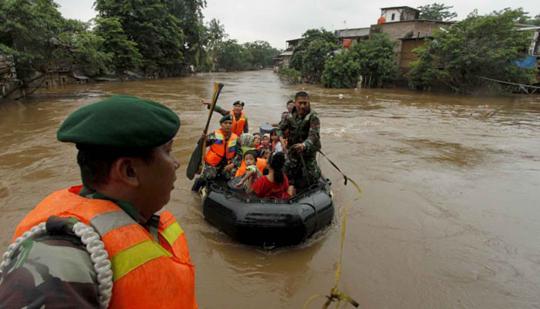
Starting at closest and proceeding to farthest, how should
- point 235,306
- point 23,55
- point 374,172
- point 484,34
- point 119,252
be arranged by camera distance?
point 119,252, point 235,306, point 374,172, point 23,55, point 484,34

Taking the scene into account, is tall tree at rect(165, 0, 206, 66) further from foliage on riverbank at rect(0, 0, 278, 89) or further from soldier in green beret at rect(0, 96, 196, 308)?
soldier in green beret at rect(0, 96, 196, 308)

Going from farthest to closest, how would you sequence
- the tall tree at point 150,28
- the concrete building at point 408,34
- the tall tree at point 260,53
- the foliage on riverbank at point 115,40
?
the tall tree at point 260,53, the tall tree at point 150,28, the concrete building at point 408,34, the foliage on riverbank at point 115,40

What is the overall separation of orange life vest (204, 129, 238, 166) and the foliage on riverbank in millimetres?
12719

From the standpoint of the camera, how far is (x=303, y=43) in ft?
115

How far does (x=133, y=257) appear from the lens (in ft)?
2.49

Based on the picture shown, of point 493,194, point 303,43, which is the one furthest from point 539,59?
point 493,194

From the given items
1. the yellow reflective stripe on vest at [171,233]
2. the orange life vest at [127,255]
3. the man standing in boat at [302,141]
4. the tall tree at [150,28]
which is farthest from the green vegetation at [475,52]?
the orange life vest at [127,255]

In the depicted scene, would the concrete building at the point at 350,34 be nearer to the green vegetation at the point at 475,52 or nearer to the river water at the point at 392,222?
the green vegetation at the point at 475,52

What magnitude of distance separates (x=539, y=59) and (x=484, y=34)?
5.31m

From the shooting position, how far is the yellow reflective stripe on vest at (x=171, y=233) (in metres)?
1.06

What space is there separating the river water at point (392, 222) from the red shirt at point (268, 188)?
73cm

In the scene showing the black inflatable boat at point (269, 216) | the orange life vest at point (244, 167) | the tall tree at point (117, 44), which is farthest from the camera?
the tall tree at point (117, 44)

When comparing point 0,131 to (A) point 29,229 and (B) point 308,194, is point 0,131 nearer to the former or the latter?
(B) point 308,194

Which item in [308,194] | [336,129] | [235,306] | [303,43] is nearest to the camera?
[235,306]
